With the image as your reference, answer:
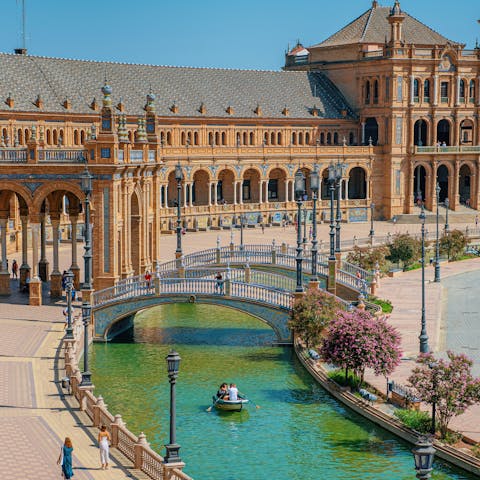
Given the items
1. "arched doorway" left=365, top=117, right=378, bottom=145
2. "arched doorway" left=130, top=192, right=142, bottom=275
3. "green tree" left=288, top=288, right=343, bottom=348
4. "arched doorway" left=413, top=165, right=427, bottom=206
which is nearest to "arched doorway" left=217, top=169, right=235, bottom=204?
"arched doorway" left=365, top=117, right=378, bottom=145

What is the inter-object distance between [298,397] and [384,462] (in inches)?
322

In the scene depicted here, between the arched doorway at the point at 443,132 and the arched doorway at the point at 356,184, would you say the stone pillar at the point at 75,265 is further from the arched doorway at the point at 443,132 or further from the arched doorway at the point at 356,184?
the arched doorway at the point at 443,132

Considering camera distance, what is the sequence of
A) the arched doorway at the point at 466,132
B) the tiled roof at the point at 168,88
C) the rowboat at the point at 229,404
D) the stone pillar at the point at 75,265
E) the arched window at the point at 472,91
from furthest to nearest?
1. the arched doorway at the point at 466,132
2. the arched window at the point at 472,91
3. the tiled roof at the point at 168,88
4. the stone pillar at the point at 75,265
5. the rowboat at the point at 229,404

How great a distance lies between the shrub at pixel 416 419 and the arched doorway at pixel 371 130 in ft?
255

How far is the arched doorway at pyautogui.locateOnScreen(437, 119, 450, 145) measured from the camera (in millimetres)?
117438

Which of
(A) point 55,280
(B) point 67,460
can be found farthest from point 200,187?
(B) point 67,460

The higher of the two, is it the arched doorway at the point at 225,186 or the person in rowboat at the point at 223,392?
the arched doorway at the point at 225,186

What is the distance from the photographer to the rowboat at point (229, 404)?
41.5 metres

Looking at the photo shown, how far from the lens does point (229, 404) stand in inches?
1633

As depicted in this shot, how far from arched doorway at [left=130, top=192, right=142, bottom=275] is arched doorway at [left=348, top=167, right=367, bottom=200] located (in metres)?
56.6

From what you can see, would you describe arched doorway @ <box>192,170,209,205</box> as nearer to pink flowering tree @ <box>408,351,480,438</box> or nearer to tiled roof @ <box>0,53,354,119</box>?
tiled roof @ <box>0,53,354,119</box>

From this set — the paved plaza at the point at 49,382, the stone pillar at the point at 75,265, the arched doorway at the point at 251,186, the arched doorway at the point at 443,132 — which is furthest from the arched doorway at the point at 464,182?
A: the stone pillar at the point at 75,265

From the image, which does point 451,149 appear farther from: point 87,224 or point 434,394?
point 434,394

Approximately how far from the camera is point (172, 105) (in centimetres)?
10356
